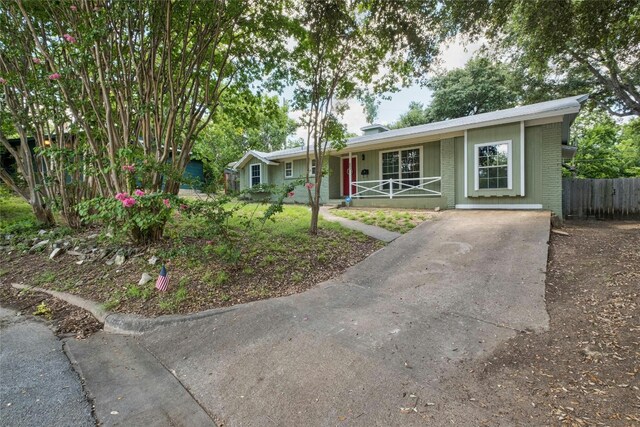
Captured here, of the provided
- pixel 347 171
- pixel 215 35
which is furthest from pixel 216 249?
pixel 347 171

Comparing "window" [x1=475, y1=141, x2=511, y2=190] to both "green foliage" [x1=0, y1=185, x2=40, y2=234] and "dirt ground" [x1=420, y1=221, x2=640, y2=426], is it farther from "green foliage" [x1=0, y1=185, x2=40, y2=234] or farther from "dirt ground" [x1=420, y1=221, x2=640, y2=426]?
"green foliage" [x1=0, y1=185, x2=40, y2=234]

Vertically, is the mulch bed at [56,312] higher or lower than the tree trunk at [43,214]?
lower

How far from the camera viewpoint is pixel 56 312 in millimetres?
3914

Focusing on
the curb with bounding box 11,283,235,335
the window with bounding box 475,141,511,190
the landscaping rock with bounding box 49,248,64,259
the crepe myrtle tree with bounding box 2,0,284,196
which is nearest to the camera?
the curb with bounding box 11,283,235,335

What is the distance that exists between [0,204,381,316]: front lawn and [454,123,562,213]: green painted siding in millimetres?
5740

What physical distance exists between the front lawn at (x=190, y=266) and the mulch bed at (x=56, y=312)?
226 mm

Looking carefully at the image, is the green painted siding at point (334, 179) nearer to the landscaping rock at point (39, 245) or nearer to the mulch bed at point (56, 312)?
the landscaping rock at point (39, 245)

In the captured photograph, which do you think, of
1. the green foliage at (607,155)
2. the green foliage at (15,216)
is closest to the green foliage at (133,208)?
the green foliage at (15,216)

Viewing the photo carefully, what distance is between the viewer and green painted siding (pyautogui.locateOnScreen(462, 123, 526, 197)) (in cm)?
903

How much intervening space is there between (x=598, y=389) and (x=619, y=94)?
17.7 m

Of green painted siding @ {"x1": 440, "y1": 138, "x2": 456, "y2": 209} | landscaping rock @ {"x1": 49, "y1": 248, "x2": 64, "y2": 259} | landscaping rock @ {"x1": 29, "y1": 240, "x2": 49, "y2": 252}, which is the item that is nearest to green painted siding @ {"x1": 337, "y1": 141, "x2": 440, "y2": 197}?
green painted siding @ {"x1": 440, "y1": 138, "x2": 456, "y2": 209}

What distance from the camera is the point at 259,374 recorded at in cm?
248

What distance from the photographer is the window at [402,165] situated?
39.3 feet

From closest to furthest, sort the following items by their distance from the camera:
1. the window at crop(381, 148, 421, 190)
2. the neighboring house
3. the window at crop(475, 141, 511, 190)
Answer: the neighboring house → the window at crop(475, 141, 511, 190) → the window at crop(381, 148, 421, 190)
